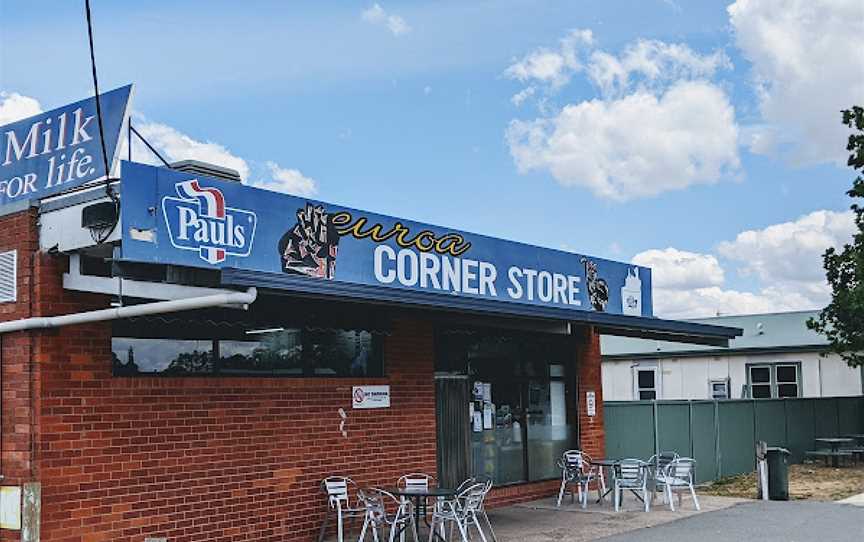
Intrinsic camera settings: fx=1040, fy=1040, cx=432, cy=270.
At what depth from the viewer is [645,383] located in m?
Result: 31.4

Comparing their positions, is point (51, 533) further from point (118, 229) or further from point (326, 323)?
point (326, 323)

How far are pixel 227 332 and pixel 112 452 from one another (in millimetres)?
1900

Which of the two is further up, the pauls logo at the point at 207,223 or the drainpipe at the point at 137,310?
the pauls logo at the point at 207,223

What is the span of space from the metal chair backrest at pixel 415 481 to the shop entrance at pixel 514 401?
1.35 meters

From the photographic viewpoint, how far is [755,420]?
22156 millimetres

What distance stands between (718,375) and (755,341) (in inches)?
56.3

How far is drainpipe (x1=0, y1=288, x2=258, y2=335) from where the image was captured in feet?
27.8

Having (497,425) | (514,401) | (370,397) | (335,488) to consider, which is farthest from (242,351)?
(514,401)

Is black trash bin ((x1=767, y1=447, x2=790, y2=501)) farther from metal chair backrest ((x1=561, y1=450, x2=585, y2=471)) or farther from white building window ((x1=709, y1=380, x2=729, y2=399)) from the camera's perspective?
white building window ((x1=709, y1=380, x2=729, y2=399))

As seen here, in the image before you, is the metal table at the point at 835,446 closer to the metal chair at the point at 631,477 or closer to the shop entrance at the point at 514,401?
the shop entrance at the point at 514,401

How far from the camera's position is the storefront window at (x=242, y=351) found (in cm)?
1041

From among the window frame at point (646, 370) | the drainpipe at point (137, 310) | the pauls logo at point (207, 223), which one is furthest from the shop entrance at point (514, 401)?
the window frame at point (646, 370)

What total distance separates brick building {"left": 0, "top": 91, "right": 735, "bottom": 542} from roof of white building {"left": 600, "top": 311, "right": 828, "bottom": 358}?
15552 mm

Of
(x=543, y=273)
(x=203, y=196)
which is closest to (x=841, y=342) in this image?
(x=543, y=273)
